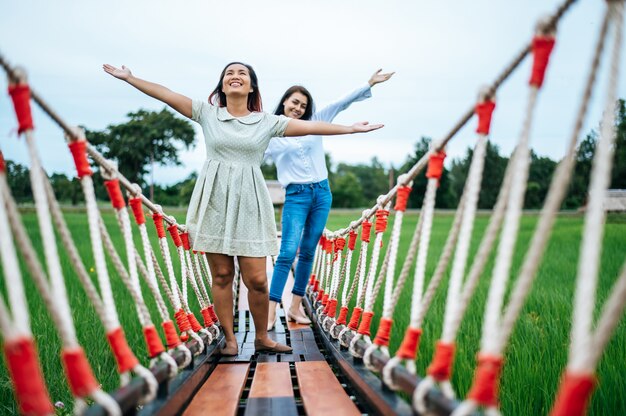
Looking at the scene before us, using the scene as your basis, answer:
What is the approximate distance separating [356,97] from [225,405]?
5.85ft

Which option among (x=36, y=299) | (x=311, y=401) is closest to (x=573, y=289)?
(x=311, y=401)

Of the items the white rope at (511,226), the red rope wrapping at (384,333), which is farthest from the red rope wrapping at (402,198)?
the white rope at (511,226)

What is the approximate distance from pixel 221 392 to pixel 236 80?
128 cm

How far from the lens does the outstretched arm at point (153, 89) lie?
1923mm

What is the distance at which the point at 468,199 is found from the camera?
1157mm

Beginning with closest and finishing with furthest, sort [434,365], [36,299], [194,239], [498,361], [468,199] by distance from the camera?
[498,361], [434,365], [468,199], [194,239], [36,299]

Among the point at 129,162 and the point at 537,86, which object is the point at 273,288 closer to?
the point at 537,86

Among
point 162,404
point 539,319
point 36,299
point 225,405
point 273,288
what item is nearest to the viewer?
point 162,404

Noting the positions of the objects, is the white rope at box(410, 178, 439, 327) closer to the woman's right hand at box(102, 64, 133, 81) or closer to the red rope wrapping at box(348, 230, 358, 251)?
the woman's right hand at box(102, 64, 133, 81)

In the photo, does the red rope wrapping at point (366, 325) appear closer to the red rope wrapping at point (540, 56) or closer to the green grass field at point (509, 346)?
the green grass field at point (509, 346)

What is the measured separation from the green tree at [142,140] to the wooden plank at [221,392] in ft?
82.7

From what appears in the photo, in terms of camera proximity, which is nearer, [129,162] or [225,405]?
[225,405]

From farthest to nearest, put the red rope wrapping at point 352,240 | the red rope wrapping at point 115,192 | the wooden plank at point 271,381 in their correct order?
the red rope wrapping at point 352,240 → the wooden plank at point 271,381 → the red rope wrapping at point 115,192

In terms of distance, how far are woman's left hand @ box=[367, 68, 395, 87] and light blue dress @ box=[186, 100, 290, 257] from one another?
0.77 metres
